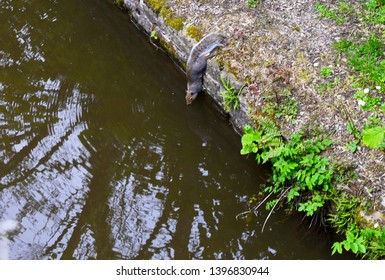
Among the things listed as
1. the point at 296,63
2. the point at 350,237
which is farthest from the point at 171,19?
the point at 350,237

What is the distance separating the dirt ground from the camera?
15.7 feet

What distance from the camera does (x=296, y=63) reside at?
18.2ft

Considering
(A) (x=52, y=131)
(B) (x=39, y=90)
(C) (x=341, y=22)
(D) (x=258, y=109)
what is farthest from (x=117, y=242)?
(C) (x=341, y=22)

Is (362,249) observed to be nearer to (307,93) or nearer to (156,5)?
(307,93)

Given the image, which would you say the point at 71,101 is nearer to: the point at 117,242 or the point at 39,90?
the point at 39,90

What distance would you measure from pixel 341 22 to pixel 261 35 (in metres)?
1.02

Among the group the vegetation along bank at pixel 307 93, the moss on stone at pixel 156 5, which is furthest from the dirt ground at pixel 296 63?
the moss on stone at pixel 156 5

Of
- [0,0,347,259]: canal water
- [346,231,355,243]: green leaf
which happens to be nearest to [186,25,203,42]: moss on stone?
[0,0,347,259]: canal water

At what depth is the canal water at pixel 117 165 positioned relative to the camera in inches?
192

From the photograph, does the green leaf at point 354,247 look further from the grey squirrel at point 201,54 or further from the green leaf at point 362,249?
the grey squirrel at point 201,54

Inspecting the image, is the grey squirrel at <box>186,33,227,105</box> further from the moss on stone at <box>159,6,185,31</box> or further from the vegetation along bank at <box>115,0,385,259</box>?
the moss on stone at <box>159,6,185,31</box>

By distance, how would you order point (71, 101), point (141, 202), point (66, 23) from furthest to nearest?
point (66, 23), point (71, 101), point (141, 202)

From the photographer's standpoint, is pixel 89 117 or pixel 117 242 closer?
A: pixel 117 242

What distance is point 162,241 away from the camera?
193 inches
